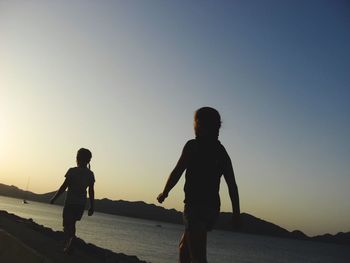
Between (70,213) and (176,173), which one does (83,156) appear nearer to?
(70,213)

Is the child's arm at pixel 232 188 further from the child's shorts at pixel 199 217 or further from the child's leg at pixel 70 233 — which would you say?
the child's leg at pixel 70 233

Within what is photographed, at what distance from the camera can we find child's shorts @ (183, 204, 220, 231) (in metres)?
4.14

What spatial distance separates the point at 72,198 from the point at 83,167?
58 cm

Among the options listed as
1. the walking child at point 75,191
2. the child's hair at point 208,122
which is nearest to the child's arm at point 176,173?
the child's hair at point 208,122

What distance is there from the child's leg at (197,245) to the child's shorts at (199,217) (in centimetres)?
5

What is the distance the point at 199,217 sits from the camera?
13.6 feet

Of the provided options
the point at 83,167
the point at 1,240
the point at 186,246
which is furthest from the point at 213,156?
the point at 83,167

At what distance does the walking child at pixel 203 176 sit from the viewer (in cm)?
421

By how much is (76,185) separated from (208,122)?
3.95 metres

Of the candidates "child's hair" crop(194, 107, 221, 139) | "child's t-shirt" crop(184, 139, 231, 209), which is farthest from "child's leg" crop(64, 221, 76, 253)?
"child's hair" crop(194, 107, 221, 139)

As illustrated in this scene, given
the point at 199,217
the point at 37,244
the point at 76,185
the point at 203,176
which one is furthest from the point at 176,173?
the point at 76,185

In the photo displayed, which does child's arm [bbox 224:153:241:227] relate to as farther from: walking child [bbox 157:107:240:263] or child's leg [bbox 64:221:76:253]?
child's leg [bbox 64:221:76:253]

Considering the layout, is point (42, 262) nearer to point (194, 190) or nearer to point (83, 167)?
point (194, 190)

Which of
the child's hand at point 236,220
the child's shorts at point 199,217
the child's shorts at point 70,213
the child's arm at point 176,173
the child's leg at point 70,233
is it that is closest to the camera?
the child's shorts at point 199,217
